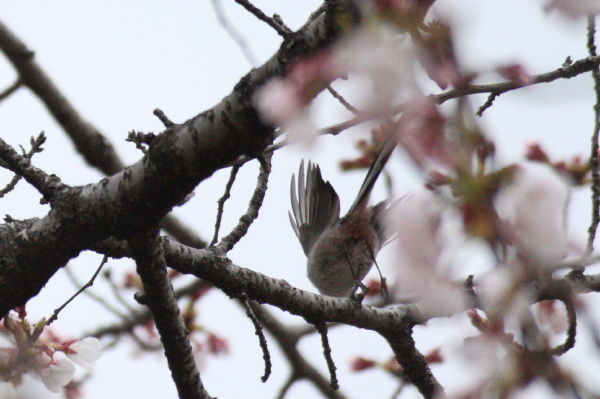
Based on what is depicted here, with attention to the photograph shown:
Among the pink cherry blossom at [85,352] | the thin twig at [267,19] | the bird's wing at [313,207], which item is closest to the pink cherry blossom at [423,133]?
the thin twig at [267,19]

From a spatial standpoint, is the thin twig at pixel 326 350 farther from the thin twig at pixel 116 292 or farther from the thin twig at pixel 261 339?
the thin twig at pixel 116 292

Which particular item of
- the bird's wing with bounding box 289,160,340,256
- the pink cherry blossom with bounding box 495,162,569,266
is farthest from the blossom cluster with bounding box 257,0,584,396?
the bird's wing with bounding box 289,160,340,256

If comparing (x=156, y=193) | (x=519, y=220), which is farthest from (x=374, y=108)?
(x=156, y=193)

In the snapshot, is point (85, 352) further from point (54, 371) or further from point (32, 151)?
point (32, 151)

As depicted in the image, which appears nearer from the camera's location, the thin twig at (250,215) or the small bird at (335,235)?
the thin twig at (250,215)

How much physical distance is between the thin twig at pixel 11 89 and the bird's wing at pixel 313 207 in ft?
6.73

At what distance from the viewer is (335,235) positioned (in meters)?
4.11

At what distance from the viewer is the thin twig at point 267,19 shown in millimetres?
1438

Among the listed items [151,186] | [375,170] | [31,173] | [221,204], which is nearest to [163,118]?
[151,186]

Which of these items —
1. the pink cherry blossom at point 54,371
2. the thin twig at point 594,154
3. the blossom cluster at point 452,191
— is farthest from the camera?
the pink cherry blossom at point 54,371

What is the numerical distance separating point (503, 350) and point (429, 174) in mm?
337

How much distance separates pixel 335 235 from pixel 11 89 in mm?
2407

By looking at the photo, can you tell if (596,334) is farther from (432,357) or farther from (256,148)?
(432,357)

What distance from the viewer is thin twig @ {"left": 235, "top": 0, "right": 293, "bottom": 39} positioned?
144 centimetres
